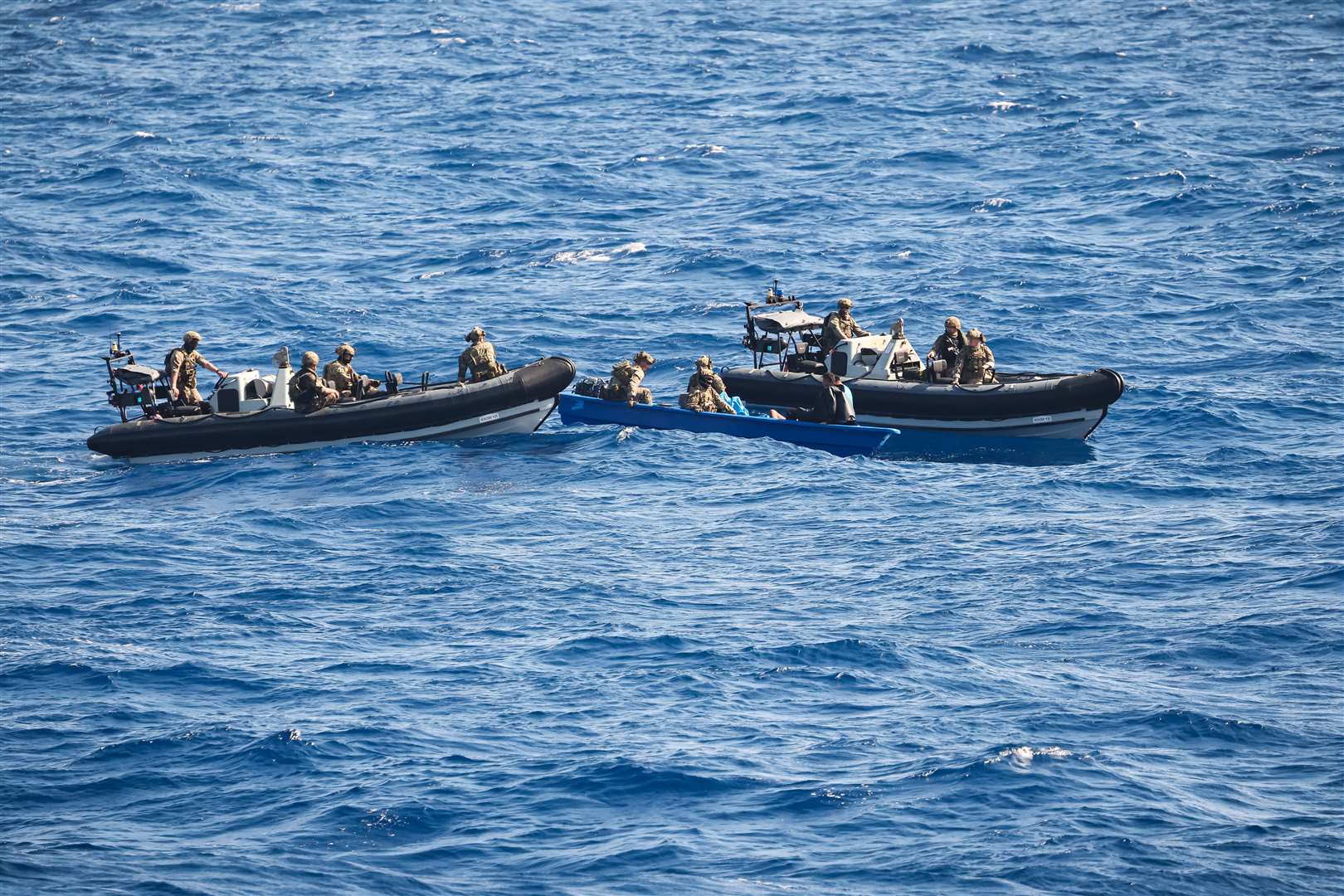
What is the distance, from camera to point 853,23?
215 feet

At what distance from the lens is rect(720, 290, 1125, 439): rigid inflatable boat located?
28.2 m

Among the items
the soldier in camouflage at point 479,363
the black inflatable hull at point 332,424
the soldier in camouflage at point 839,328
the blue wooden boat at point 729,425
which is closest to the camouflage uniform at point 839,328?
the soldier in camouflage at point 839,328

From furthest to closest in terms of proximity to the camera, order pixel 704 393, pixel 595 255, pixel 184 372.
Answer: pixel 595 255 → pixel 704 393 → pixel 184 372

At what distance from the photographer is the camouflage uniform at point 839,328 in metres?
30.8

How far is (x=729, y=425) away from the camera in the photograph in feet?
96.4

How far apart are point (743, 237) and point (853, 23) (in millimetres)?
26230

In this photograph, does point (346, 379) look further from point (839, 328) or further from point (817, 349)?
point (839, 328)

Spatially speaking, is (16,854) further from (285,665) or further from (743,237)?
(743,237)

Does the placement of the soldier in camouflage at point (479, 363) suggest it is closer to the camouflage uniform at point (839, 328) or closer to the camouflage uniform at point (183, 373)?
the camouflage uniform at point (183, 373)

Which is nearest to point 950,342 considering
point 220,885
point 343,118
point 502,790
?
point 502,790

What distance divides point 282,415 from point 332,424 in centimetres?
84

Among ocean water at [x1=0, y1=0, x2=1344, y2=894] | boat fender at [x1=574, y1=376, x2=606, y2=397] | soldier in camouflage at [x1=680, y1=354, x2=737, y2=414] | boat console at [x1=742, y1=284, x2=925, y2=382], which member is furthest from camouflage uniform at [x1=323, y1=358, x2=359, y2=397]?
boat console at [x1=742, y1=284, x2=925, y2=382]

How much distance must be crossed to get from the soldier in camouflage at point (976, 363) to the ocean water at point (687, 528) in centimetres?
174

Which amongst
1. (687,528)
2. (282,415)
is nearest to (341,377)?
(282,415)
